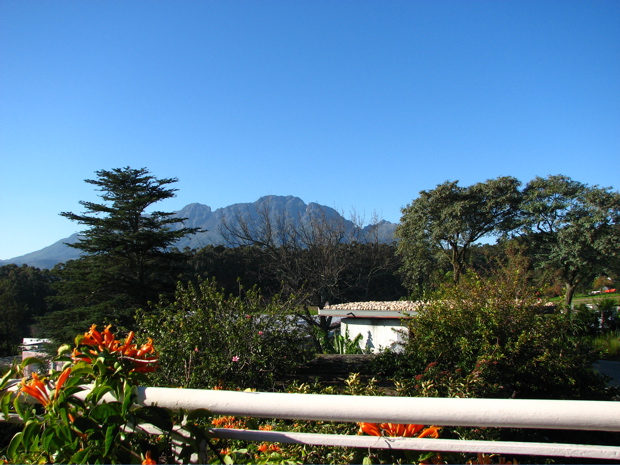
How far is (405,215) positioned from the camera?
25.6 m

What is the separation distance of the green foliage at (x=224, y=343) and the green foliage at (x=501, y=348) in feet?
4.63

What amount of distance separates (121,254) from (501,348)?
15.6 metres

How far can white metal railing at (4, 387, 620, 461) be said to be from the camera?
1155 mm

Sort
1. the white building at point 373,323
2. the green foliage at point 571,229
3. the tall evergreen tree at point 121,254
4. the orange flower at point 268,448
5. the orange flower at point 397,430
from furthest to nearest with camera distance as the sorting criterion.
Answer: the green foliage at point 571,229, the tall evergreen tree at point 121,254, the white building at point 373,323, the orange flower at point 268,448, the orange flower at point 397,430

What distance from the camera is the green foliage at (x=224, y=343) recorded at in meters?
4.49

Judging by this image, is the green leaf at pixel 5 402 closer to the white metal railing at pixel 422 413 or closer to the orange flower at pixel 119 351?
the orange flower at pixel 119 351

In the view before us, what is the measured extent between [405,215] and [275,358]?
71.2ft

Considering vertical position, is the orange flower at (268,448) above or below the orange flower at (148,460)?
below

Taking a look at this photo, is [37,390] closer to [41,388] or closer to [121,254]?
[41,388]

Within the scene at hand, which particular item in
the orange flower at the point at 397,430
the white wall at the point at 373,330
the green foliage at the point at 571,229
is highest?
the green foliage at the point at 571,229

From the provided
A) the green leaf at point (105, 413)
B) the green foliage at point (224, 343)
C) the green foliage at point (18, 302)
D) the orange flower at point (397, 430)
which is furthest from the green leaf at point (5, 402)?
the green foliage at point (18, 302)

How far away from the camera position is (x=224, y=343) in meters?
4.74

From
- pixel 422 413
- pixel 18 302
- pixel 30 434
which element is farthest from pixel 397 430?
pixel 18 302

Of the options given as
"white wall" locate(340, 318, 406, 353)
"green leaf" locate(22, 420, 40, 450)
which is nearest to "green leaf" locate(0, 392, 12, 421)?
"green leaf" locate(22, 420, 40, 450)
